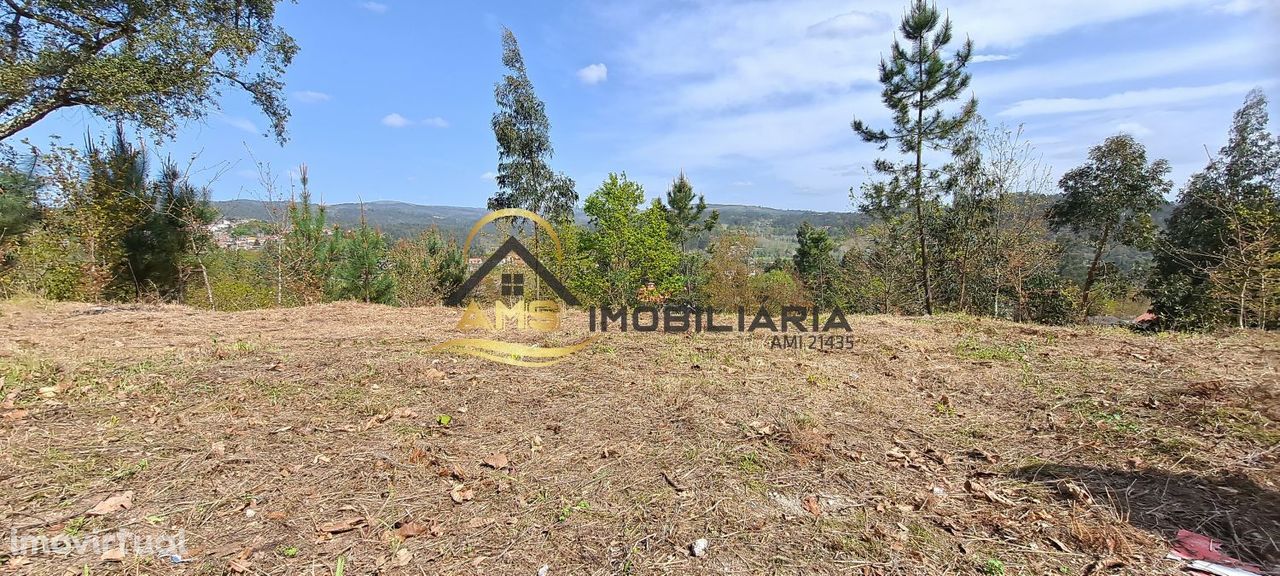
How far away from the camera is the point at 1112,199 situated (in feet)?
36.9

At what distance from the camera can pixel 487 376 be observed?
12.3ft

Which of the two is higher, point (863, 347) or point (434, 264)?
point (434, 264)

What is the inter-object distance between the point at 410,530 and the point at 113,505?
3.88 feet

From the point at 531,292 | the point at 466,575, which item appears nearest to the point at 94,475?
the point at 466,575

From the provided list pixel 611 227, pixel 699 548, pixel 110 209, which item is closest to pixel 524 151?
pixel 611 227

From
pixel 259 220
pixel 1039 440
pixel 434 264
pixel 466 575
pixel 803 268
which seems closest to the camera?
pixel 466 575

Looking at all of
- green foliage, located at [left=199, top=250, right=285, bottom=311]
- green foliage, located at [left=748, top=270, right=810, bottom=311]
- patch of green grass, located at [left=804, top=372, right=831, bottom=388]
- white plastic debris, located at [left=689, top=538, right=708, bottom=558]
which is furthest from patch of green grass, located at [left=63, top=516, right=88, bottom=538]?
green foliage, located at [left=748, top=270, right=810, bottom=311]

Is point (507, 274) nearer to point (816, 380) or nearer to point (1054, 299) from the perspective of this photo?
point (816, 380)

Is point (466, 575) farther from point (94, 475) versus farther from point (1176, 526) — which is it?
point (1176, 526)

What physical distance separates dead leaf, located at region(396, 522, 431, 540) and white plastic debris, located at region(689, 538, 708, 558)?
101cm

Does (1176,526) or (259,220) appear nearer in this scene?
(1176,526)

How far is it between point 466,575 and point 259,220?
31.1 ft

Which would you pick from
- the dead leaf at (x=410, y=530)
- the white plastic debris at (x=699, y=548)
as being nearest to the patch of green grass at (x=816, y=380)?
the white plastic debris at (x=699, y=548)

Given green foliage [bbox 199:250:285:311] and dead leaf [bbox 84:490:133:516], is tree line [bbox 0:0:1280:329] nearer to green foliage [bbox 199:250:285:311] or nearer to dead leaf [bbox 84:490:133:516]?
green foliage [bbox 199:250:285:311]
